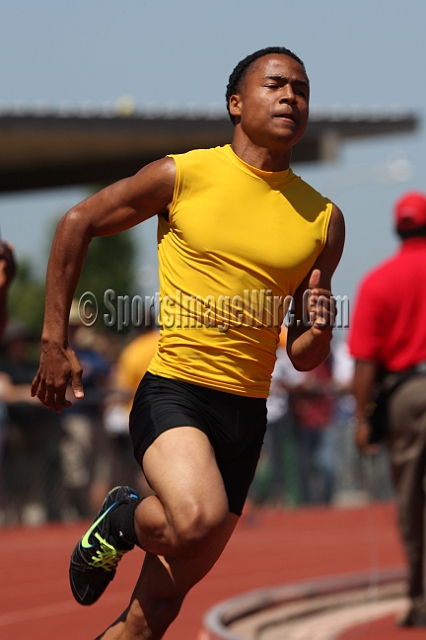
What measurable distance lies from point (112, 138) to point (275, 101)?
1428 cm

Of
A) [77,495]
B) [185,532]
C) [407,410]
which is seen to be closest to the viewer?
[185,532]

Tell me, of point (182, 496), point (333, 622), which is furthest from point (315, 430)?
point (182, 496)

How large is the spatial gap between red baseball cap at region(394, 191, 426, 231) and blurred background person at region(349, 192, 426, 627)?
283mm

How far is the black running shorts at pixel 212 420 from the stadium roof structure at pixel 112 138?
13.2 m

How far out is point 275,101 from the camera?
15.8 feet

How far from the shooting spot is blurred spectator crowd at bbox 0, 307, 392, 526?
13.1 metres

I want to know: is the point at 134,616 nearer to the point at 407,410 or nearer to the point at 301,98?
the point at 301,98

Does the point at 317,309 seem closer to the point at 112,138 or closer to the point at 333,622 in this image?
the point at 333,622

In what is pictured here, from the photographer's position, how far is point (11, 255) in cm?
586

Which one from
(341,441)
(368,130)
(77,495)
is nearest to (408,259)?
(77,495)

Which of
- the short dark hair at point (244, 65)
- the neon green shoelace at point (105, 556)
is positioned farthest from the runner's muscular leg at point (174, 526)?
the short dark hair at point (244, 65)

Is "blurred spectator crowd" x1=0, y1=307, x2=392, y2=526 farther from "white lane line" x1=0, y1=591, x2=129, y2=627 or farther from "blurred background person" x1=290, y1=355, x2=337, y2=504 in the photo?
"white lane line" x1=0, y1=591, x2=129, y2=627

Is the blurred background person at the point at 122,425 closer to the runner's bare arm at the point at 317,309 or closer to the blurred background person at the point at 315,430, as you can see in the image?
the blurred background person at the point at 315,430

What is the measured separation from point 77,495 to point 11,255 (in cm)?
817
